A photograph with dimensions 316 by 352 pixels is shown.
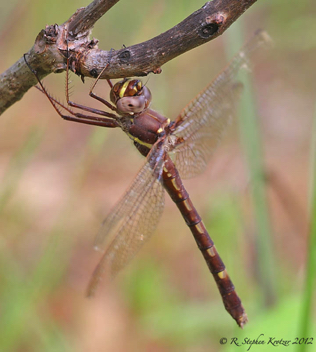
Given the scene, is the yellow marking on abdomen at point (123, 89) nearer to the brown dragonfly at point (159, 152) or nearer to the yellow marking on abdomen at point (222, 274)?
the brown dragonfly at point (159, 152)

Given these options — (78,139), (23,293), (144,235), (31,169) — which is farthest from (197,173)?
(78,139)

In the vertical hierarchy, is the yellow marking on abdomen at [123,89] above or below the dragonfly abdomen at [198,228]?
above

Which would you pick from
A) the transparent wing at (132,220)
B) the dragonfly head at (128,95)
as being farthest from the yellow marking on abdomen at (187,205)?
the dragonfly head at (128,95)

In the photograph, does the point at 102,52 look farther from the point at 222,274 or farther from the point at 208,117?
the point at 222,274

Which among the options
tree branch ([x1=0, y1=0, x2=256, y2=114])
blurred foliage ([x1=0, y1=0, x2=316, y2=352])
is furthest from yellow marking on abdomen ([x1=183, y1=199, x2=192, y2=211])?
tree branch ([x1=0, y1=0, x2=256, y2=114])

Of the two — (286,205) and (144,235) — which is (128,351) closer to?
(144,235)

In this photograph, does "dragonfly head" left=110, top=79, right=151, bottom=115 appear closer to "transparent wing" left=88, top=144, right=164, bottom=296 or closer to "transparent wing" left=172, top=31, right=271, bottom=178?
"transparent wing" left=88, top=144, right=164, bottom=296
